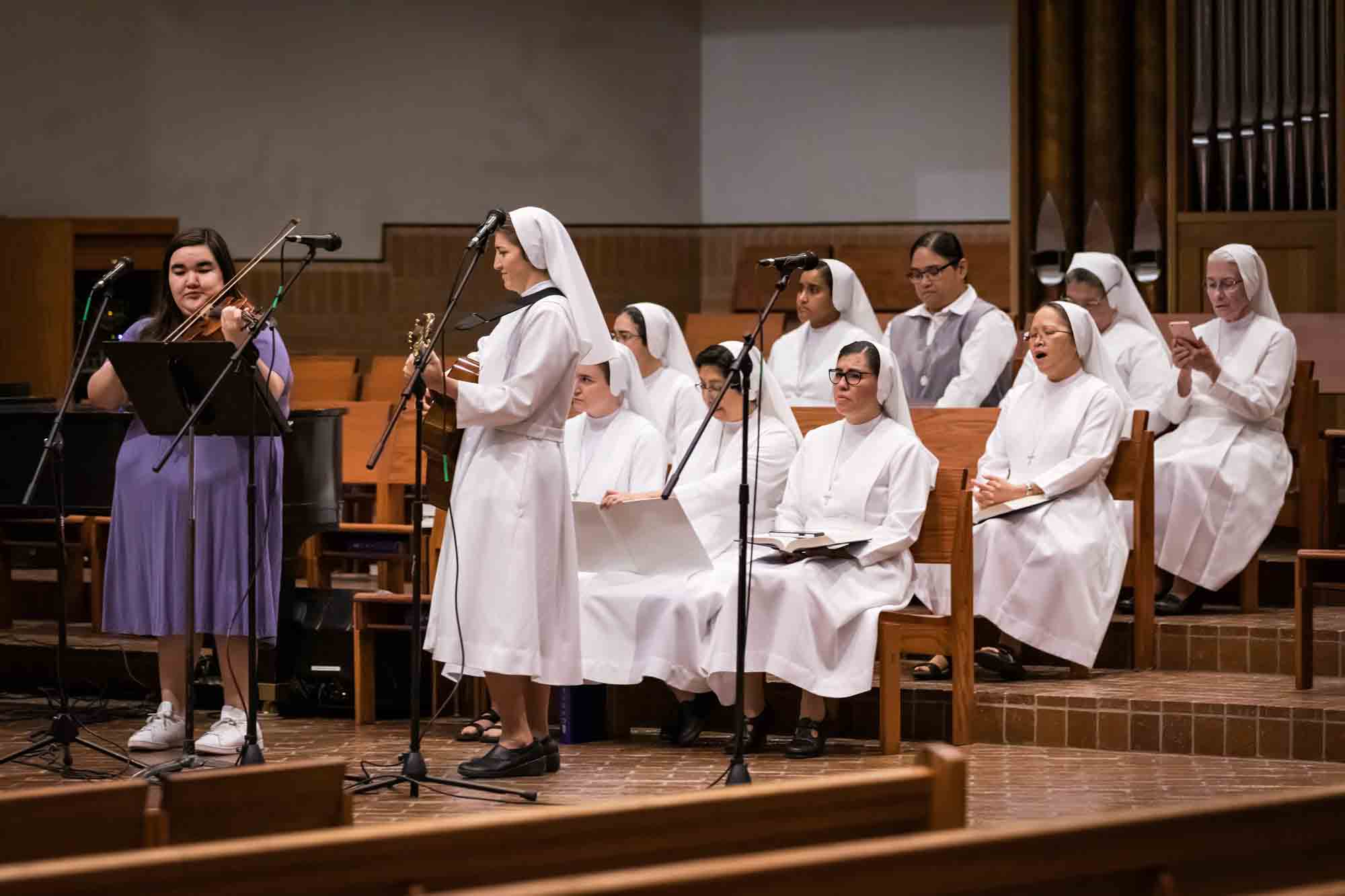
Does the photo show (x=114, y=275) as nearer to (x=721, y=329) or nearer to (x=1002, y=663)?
(x=1002, y=663)

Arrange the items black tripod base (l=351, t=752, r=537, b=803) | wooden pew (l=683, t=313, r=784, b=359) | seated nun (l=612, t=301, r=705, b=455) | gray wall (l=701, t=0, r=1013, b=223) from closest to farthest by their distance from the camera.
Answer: black tripod base (l=351, t=752, r=537, b=803) < seated nun (l=612, t=301, r=705, b=455) < wooden pew (l=683, t=313, r=784, b=359) < gray wall (l=701, t=0, r=1013, b=223)

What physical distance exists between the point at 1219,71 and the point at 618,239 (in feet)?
15.7

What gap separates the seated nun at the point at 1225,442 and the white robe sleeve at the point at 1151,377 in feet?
0.52

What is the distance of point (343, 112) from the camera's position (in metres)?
13.1

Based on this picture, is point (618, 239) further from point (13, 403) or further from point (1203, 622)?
point (1203, 622)

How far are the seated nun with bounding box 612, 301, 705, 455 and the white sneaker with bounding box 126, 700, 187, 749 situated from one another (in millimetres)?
2442

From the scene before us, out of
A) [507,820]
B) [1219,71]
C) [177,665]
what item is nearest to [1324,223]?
[1219,71]

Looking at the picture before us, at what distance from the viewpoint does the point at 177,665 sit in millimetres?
6035

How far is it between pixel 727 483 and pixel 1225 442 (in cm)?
221

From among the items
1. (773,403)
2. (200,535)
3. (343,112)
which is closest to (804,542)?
(773,403)

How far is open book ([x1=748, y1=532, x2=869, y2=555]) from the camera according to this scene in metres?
6.20

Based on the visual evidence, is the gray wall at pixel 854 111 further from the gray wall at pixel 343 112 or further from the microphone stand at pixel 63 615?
the microphone stand at pixel 63 615

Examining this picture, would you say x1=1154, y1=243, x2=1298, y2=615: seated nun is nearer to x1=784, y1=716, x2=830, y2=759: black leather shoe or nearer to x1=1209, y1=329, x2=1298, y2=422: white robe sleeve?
x1=1209, y1=329, x2=1298, y2=422: white robe sleeve

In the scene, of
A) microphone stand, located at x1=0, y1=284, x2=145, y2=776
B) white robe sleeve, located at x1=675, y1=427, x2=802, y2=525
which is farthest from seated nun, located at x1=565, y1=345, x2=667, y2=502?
microphone stand, located at x1=0, y1=284, x2=145, y2=776
